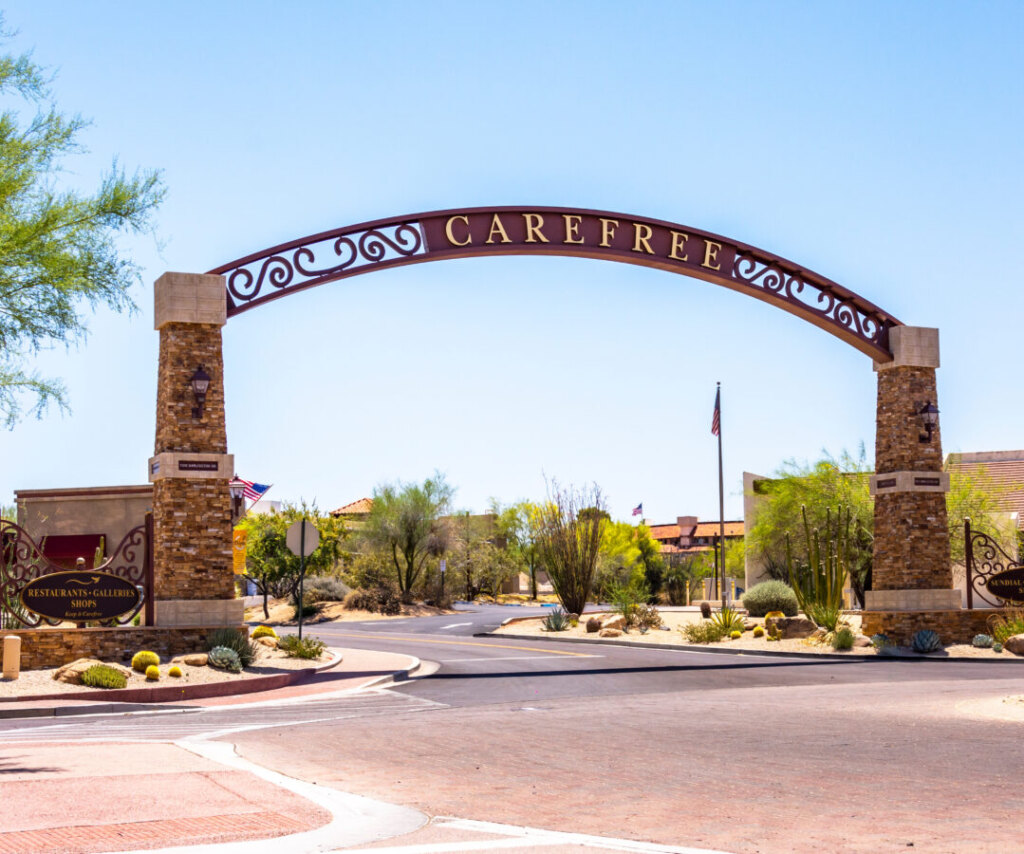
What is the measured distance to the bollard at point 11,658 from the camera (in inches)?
707

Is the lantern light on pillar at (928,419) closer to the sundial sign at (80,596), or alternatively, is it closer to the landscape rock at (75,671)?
the sundial sign at (80,596)

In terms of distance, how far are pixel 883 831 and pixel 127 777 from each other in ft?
18.5

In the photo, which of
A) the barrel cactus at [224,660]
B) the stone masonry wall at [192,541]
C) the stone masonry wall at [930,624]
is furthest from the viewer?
the stone masonry wall at [930,624]

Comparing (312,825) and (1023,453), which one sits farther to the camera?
(1023,453)

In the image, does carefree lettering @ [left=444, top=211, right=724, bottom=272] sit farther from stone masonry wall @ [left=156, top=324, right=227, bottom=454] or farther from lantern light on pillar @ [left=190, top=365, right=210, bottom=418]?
lantern light on pillar @ [left=190, top=365, right=210, bottom=418]

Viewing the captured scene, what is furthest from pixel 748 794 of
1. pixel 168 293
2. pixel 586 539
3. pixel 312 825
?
pixel 586 539

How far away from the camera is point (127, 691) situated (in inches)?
689

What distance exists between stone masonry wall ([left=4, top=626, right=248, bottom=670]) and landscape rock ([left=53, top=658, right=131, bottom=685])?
1029mm

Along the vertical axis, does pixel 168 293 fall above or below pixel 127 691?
above

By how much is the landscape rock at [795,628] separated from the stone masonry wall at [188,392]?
14.8 meters

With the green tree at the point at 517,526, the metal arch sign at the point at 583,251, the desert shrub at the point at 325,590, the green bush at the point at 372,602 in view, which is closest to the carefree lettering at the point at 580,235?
the metal arch sign at the point at 583,251

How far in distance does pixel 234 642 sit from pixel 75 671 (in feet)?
11.0

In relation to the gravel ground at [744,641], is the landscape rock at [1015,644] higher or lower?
higher

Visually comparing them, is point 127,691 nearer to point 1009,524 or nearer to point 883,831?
point 883,831
